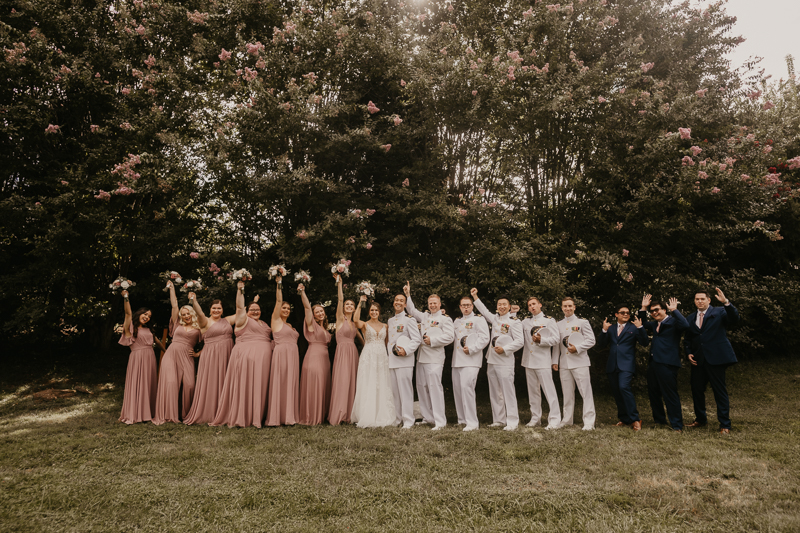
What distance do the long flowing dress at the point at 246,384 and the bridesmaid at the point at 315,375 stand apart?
657 mm

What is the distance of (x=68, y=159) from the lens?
12.1 metres

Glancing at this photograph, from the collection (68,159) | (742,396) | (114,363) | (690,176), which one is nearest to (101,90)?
(68,159)

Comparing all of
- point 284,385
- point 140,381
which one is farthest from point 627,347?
point 140,381

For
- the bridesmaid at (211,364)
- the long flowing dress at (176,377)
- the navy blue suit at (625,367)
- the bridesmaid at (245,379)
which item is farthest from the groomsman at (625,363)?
the long flowing dress at (176,377)

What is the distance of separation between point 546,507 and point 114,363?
43.9 feet

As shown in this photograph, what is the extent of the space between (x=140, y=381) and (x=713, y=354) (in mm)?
9394

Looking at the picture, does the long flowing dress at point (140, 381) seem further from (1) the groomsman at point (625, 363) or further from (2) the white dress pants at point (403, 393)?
(1) the groomsman at point (625, 363)

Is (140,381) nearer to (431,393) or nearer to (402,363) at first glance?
(402,363)

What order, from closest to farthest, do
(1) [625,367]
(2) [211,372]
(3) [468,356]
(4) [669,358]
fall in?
(4) [669,358] < (1) [625,367] < (3) [468,356] < (2) [211,372]

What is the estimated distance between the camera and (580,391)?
7719 mm

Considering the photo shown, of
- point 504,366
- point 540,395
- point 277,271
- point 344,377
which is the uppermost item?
point 277,271

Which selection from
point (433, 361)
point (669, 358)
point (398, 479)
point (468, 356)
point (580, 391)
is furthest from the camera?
point (433, 361)

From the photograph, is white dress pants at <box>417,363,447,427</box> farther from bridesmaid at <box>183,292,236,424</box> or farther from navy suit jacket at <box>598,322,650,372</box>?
bridesmaid at <box>183,292,236,424</box>

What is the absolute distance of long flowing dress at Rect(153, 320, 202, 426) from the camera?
8312 mm
